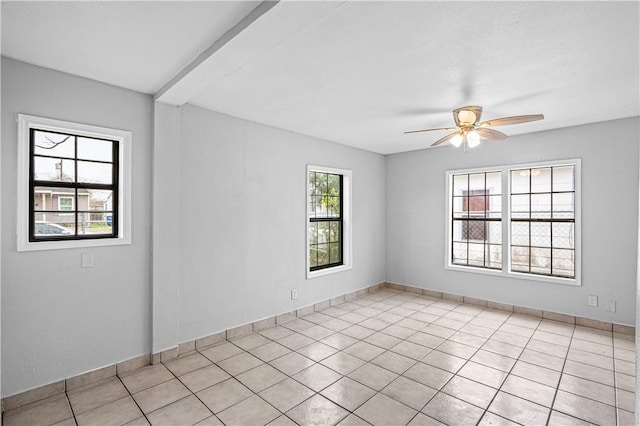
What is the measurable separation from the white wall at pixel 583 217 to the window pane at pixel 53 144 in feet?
15.7

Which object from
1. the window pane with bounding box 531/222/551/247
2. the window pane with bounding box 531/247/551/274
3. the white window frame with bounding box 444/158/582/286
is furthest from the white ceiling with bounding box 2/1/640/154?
the window pane with bounding box 531/247/551/274

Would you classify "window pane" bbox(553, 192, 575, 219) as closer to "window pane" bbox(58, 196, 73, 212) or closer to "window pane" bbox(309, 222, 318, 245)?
"window pane" bbox(309, 222, 318, 245)

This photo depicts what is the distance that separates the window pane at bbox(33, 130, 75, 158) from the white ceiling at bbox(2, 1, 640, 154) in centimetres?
53

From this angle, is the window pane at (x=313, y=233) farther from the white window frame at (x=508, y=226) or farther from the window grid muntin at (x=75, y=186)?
the window grid muntin at (x=75, y=186)

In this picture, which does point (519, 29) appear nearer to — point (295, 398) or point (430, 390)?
point (430, 390)

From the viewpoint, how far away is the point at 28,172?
8.11 ft

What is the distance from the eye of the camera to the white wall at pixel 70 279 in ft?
7.82

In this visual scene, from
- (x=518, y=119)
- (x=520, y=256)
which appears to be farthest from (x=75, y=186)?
(x=520, y=256)

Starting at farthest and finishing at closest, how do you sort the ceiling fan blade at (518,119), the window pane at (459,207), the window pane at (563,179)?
the window pane at (563,179) < the window pane at (459,207) < the ceiling fan blade at (518,119)

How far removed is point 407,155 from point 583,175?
8.26 feet

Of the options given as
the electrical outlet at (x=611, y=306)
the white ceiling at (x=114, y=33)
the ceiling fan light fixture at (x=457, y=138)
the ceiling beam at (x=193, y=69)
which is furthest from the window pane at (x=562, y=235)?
the white ceiling at (x=114, y=33)

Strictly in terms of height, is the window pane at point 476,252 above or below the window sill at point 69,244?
below

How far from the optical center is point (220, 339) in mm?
3621

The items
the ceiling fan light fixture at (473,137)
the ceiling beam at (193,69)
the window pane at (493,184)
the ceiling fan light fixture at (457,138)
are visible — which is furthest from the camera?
the window pane at (493,184)
